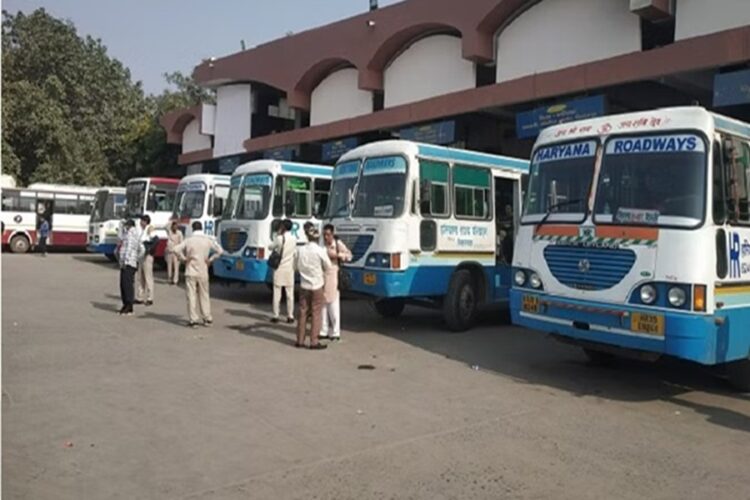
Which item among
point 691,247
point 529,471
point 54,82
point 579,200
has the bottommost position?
point 529,471

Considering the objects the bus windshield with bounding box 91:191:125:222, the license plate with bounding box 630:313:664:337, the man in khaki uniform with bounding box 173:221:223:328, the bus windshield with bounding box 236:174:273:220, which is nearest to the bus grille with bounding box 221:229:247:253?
the bus windshield with bounding box 236:174:273:220

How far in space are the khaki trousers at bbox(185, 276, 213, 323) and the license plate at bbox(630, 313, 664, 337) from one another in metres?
6.50

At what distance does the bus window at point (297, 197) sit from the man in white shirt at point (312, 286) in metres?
4.81

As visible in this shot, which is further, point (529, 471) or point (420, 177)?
point (420, 177)

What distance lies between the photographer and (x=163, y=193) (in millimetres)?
21016

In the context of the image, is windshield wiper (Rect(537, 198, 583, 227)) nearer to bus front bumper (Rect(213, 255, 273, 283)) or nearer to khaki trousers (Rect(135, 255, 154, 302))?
bus front bumper (Rect(213, 255, 273, 283))

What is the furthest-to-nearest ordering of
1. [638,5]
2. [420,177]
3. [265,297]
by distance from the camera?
[265,297] → [638,5] → [420,177]

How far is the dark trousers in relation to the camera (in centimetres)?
1189

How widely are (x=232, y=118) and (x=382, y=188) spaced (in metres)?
18.6

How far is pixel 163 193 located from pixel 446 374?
15.2 meters

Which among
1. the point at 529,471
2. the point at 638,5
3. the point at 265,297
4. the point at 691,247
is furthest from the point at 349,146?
the point at 529,471

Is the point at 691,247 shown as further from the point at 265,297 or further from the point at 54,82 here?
the point at 54,82

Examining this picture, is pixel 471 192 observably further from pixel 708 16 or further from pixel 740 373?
pixel 708 16

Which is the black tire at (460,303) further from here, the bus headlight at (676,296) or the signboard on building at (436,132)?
the signboard on building at (436,132)
